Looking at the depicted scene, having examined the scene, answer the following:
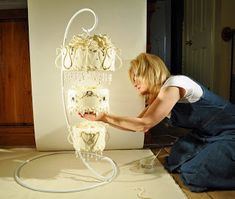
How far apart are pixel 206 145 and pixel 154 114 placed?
0.32 meters

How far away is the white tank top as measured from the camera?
3.98ft

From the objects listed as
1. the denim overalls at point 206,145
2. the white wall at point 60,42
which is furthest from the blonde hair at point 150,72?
the white wall at point 60,42

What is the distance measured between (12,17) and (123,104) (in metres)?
0.96

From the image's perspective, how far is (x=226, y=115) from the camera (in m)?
1.29

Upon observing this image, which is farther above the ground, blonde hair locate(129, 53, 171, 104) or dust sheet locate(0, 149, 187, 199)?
blonde hair locate(129, 53, 171, 104)

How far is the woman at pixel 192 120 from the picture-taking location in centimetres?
118

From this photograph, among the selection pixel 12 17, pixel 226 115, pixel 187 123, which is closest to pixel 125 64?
pixel 187 123

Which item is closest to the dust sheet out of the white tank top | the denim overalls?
the denim overalls

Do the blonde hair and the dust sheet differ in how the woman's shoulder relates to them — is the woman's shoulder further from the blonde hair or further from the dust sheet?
the dust sheet

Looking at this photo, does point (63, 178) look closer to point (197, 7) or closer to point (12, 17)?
point (12, 17)

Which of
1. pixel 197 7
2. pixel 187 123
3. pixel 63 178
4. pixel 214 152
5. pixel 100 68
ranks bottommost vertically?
pixel 63 178

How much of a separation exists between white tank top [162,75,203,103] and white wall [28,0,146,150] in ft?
1.49

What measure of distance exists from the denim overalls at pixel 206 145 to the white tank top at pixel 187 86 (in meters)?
0.03

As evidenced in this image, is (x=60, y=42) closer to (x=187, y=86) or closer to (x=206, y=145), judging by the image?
(x=187, y=86)
